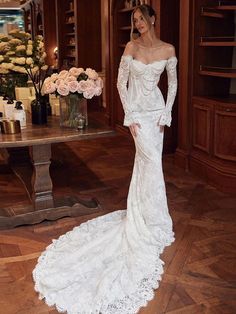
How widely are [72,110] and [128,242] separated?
3.96ft

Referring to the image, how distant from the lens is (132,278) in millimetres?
2561

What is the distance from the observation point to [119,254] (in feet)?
9.32

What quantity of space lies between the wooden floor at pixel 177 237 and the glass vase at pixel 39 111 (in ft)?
2.69

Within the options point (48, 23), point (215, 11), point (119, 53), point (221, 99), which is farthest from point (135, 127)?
point (48, 23)

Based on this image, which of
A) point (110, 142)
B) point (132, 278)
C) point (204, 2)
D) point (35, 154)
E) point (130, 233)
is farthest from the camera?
point (110, 142)

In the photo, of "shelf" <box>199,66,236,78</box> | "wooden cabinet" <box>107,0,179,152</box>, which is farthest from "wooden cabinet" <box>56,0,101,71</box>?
"shelf" <box>199,66,236,78</box>

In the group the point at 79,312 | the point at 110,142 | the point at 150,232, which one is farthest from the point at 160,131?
the point at 110,142

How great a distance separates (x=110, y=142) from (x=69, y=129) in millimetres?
2809

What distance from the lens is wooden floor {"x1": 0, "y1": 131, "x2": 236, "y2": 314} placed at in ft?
7.83

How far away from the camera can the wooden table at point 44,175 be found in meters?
3.30

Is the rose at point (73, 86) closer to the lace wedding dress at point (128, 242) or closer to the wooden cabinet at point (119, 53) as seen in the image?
the lace wedding dress at point (128, 242)

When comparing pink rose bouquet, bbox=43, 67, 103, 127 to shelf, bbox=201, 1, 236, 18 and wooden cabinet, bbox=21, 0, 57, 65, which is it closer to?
shelf, bbox=201, 1, 236, 18

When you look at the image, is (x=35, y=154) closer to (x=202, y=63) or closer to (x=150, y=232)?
(x=150, y=232)

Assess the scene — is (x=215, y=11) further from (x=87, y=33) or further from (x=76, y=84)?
(x=87, y=33)
